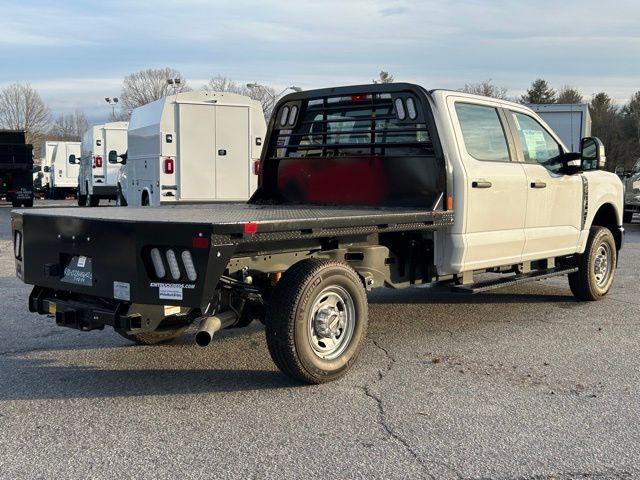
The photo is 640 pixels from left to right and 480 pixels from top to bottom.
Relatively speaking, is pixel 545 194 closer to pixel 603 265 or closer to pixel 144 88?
pixel 603 265

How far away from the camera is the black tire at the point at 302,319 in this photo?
4.91 metres

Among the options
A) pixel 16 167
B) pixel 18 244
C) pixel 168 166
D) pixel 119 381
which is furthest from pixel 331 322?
pixel 16 167

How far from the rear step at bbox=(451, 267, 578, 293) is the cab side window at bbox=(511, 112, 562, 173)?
1.08m

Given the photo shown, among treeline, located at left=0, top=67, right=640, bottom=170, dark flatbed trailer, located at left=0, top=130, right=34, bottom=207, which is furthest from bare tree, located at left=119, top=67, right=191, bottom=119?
dark flatbed trailer, located at left=0, top=130, right=34, bottom=207

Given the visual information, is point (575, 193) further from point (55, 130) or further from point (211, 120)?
point (55, 130)

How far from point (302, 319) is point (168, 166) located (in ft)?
36.4

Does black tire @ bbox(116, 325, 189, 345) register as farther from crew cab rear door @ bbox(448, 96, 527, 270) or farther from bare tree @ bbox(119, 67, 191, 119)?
bare tree @ bbox(119, 67, 191, 119)

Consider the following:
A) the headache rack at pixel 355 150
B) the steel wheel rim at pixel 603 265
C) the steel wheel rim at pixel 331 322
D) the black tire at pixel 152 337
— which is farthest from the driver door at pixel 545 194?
the black tire at pixel 152 337

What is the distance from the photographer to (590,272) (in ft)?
27.4

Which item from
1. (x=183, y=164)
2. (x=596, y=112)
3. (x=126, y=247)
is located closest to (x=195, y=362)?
(x=126, y=247)

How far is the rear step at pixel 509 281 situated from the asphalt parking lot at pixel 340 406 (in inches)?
17.9

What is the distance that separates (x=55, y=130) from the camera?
101625mm

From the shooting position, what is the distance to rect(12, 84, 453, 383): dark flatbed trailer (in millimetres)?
4637

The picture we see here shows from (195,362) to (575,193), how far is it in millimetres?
4570
